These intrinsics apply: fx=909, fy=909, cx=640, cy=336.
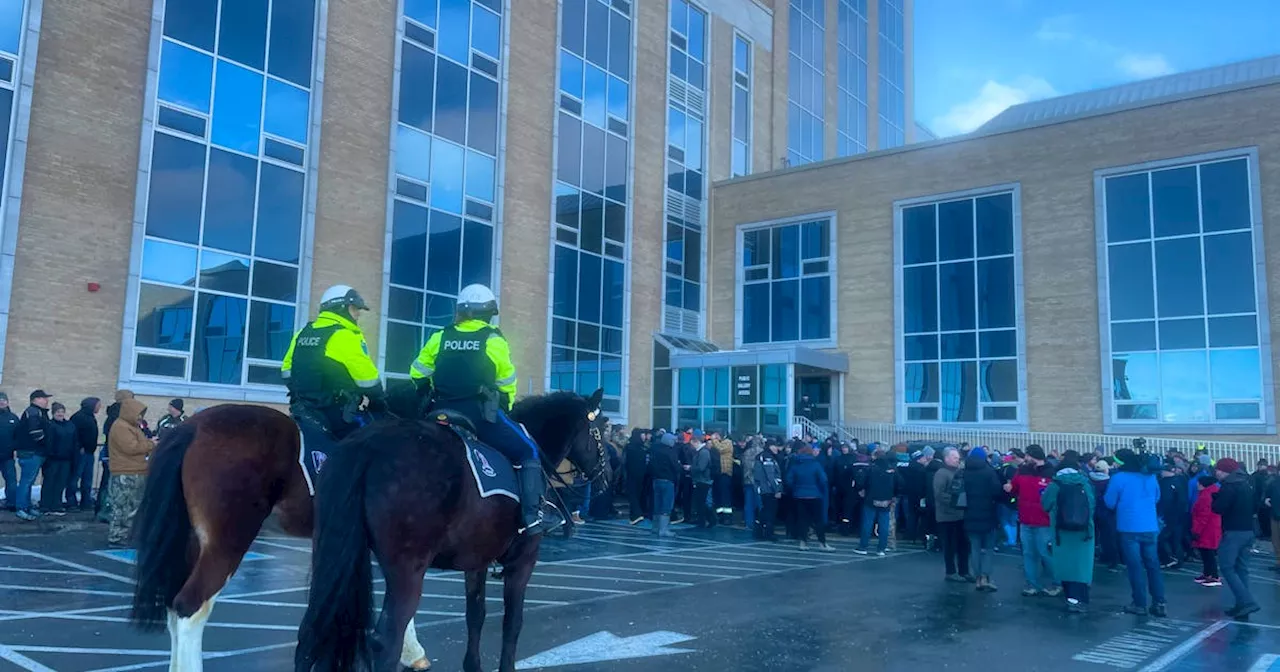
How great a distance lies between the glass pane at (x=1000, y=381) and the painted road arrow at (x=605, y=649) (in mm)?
22216

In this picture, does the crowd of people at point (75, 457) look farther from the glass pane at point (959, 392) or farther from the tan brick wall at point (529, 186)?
the glass pane at point (959, 392)

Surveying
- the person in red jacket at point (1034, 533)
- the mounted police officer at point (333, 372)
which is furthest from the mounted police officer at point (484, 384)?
the person in red jacket at point (1034, 533)

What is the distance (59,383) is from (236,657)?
1292 centimetres

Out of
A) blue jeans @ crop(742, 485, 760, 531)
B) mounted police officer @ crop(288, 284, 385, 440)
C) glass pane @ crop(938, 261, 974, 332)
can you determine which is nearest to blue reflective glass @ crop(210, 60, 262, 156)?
blue jeans @ crop(742, 485, 760, 531)

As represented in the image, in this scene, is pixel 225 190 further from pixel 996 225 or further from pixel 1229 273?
pixel 1229 273

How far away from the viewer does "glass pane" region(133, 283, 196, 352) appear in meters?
18.7

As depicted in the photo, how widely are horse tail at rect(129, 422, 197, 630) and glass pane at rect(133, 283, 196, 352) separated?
14.2m

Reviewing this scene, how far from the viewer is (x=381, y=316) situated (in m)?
23.5

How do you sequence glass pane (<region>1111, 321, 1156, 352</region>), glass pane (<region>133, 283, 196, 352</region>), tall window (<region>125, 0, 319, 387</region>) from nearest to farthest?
1. glass pane (<region>133, 283, 196, 352</region>)
2. tall window (<region>125, 0, 319, 387</region>)
3. glass pane (<region>1111, 321, 1156, 352</region>)

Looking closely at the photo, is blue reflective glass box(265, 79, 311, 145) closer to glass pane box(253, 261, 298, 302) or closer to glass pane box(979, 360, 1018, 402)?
glass pane box(253, 261, 298, 302)

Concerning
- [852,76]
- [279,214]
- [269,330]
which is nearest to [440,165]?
[279,214]

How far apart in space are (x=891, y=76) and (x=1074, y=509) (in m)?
41.5

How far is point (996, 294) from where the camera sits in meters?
28.6

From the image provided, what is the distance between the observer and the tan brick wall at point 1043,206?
25344 millimetres
